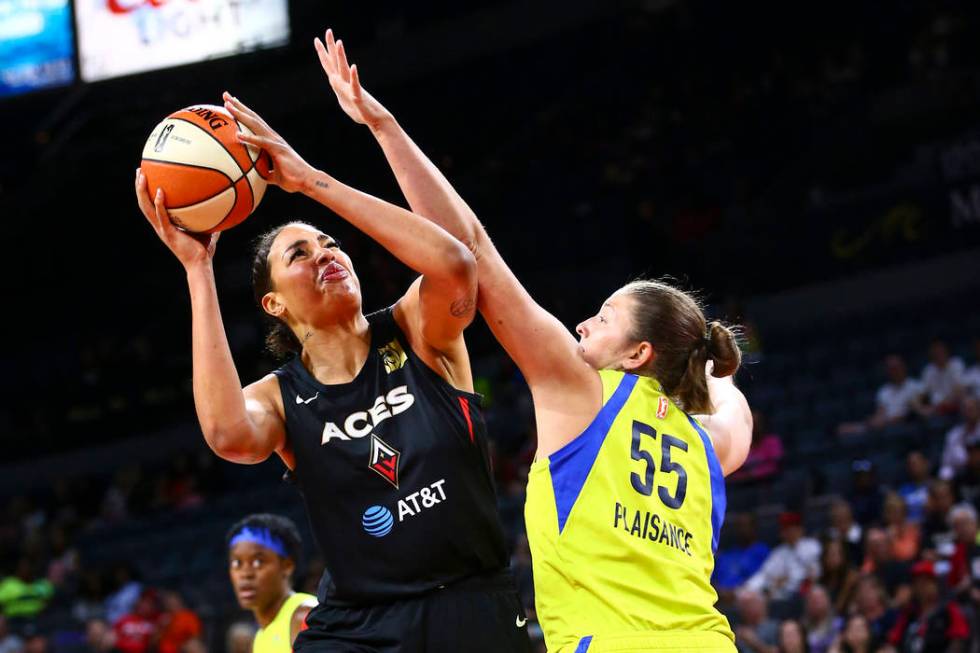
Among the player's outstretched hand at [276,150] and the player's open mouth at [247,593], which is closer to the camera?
the player's outstretched hand at [276,150]

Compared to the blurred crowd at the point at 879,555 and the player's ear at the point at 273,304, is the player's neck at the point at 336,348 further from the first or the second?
the blurred crowd at the point at 879,555

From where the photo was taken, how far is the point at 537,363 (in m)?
3.19

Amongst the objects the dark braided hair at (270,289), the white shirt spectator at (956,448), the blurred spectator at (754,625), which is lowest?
the dark braided hair at (270,289)

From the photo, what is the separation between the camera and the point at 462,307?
11.5 feet

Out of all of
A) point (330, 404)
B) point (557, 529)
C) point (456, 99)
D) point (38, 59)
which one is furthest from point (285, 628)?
point (456, 99)

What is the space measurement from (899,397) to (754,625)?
11.9 feet

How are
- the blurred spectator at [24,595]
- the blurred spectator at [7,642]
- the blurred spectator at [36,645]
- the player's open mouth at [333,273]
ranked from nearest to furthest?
the player's open mouth at [333,273], the blurred spectator at [36,645], the blurred spectator at [7,642], the blurred spectator at [24,595]

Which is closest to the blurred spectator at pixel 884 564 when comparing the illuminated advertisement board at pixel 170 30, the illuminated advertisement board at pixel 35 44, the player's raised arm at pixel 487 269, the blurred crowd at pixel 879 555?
the blurred crowd at pixel 879 555

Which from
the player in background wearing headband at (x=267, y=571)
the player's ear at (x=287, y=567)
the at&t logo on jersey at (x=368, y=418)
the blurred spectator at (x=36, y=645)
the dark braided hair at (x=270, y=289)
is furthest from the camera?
the blurred spectator at (x=36, y=645)

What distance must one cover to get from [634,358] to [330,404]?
913 mm

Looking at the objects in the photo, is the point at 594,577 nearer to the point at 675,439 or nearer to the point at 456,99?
the point at 675,439

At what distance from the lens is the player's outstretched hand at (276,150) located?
348 centimetres

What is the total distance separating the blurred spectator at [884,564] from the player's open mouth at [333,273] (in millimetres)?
6218

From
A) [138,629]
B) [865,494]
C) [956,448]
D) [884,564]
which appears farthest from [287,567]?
[138,629]
